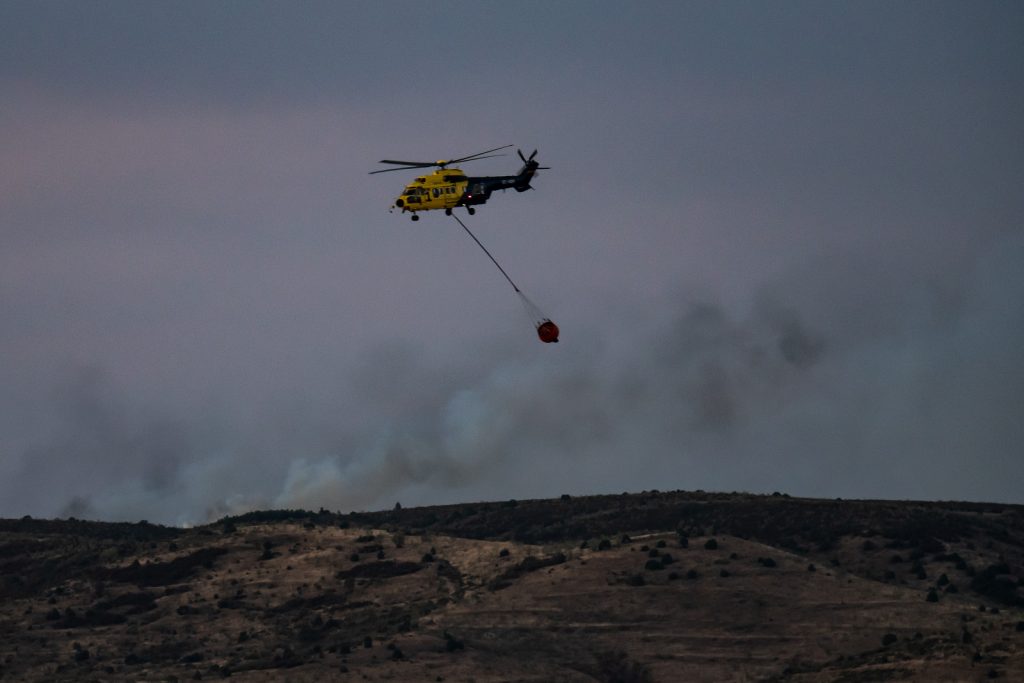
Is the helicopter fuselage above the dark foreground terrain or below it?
above

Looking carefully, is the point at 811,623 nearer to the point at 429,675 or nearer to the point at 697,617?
the point at 697,617

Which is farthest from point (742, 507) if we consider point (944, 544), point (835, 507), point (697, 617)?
point (697, 617)

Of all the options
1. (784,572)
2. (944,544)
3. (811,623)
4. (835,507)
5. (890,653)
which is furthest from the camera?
(835,507)

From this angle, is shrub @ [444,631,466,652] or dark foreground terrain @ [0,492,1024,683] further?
shrub @ [444,631,466,652]

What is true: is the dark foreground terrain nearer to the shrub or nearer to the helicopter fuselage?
the shrub

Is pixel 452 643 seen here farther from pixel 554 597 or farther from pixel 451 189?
pixel 451 189

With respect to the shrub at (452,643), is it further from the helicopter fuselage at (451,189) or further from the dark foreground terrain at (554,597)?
the helicopter fuselage at (451,189)

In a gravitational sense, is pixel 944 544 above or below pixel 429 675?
above

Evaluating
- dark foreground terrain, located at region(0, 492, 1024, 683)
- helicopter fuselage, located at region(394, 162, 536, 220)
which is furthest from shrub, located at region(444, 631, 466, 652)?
helicopter fuselage, located at region(394, 162, 536, 220)
